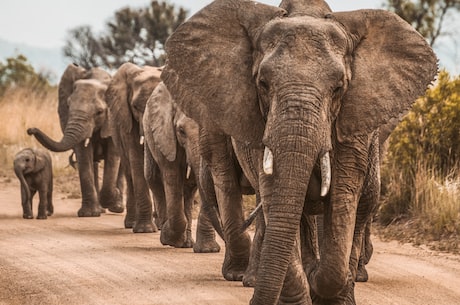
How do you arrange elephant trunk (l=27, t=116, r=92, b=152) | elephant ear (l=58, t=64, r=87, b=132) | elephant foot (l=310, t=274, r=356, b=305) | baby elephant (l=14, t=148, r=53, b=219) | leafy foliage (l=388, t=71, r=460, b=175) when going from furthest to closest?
elephant ear (l=58, t=64, r=87, b=132), elephant trunk (l=27, t=116, r=92, b=152), baby elephant (l=14, t=148, r=53, b=219), leafy foliage (l=388, t=71, r=460, b=175), elephant foot (l=310, t=274, r=356, b=305)

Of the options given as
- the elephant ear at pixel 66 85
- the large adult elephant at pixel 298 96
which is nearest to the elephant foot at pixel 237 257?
the large adult elephant at pixel 298 96

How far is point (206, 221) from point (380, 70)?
4165 millimetres

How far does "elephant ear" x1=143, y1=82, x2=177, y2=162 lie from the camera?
1156 cm

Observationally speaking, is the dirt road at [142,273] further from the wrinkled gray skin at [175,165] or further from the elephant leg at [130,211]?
the elephant leg at [130,211]

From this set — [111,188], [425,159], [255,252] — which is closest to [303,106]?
[255,252]

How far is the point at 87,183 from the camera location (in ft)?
53.7

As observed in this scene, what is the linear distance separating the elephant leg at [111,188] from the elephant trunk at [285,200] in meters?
9.92

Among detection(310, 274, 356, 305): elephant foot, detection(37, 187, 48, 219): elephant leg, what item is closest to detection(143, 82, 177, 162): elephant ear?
detection(37, 187, 48, 219): elephant leg

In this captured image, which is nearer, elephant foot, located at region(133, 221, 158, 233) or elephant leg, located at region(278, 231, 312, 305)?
elephant leg, located at region(278, 231, 312, 305)

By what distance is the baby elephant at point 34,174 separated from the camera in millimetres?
15719

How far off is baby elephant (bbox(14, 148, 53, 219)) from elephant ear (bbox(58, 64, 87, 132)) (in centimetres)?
219

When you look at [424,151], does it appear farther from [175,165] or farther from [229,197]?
[229,197]

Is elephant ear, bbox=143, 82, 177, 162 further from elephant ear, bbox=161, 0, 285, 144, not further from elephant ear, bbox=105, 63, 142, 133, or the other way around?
elephant ear, bbox=161, 0, 285, 144

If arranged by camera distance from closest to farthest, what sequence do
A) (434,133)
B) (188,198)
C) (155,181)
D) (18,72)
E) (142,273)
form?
(142,273)
(188,198)
(155,181)
(434,133)
(18,72)
